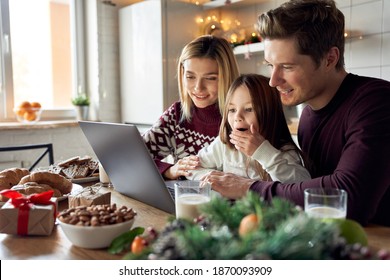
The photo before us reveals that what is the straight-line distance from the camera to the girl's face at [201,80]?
5.28 feet

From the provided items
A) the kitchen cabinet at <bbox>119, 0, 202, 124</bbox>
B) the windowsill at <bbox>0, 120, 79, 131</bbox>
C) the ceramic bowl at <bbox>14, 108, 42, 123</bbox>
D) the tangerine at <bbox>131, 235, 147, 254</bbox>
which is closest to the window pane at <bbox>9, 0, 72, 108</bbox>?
the ceramic bowl at <bbox>14, 108, 42, 123</bbox>

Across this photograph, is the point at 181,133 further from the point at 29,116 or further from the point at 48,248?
the point at 29,116

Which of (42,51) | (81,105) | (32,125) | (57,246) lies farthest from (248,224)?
(42,51)

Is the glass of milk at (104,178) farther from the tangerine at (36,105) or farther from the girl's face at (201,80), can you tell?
the tangerine at (36,105)

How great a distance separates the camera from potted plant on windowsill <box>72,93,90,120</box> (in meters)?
3.40

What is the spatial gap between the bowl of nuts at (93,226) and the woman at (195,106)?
62cm

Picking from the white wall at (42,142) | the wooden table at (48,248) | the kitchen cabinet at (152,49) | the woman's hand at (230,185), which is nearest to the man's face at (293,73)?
the woman's hand at (230,185)

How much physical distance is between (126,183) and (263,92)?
559 mm

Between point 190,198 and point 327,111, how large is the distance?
64 centimetres

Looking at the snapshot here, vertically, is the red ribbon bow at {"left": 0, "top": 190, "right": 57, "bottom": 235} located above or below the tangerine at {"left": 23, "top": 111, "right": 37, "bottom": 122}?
below

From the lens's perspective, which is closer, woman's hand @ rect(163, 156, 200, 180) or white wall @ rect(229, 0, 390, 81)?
woman's hand @ rect(163, 156, 200, 180)

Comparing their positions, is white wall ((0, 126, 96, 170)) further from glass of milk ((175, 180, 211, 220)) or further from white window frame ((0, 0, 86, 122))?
glass of milk ((175, 180, 211, 220))

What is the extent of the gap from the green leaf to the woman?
24.4 inches

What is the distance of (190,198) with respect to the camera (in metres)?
0.87
